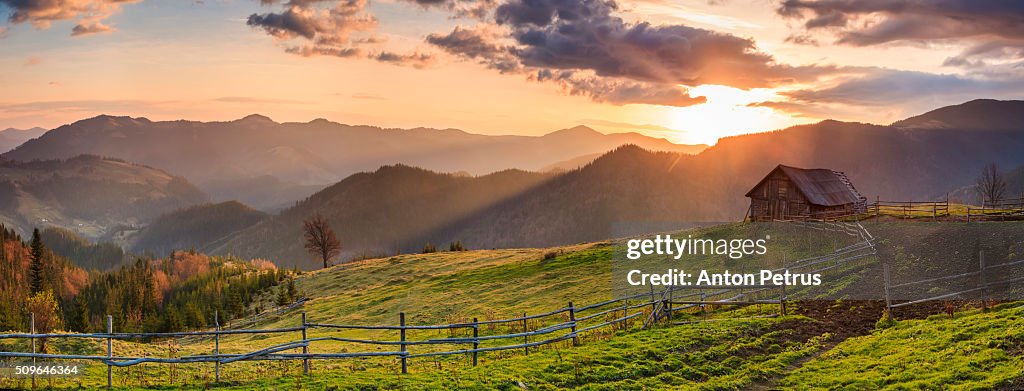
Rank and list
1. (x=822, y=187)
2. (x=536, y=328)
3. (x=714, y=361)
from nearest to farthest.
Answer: (x=714, y=361), (x=536, y=328), (x=822, y=187)

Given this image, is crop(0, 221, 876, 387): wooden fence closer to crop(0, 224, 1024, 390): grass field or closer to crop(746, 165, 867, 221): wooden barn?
crop(0, 224, 1024, 390): grass field

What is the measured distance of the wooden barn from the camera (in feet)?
256

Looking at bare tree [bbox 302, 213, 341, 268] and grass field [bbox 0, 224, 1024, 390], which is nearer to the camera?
grass field [bbox 0, 224, 1024, 390]

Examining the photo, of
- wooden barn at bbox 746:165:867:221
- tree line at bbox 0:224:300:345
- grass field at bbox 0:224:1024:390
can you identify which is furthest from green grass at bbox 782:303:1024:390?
wooden barn at bbox 746:165:867:221

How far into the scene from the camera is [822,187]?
8194 centimetres

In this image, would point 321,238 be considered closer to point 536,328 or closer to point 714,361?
point 536,328

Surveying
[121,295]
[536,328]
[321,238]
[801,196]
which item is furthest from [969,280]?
[121,295]

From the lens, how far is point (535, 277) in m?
60.6

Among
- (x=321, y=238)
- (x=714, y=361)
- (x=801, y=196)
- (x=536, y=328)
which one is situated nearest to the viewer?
(x=714, y=361)

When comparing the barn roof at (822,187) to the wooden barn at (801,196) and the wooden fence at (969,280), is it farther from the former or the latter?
the wooden fence at (969,280)

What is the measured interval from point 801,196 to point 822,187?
446cm

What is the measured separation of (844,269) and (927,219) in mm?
25842

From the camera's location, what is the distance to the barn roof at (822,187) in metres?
78.8

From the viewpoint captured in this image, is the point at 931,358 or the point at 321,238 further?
the point at 321,238
